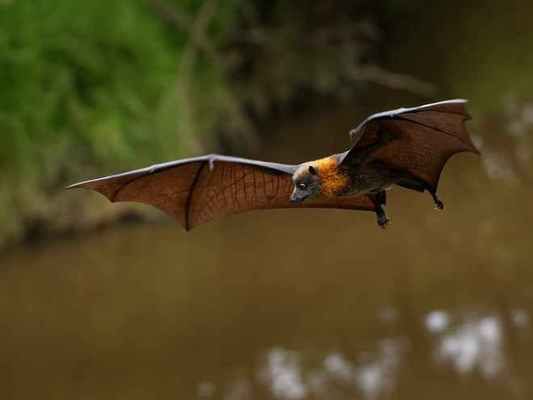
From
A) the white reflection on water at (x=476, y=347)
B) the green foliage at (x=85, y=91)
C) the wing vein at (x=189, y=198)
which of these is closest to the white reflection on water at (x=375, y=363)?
the white reflection on water at (x=476, y=347)

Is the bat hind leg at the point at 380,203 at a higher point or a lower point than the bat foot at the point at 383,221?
higher

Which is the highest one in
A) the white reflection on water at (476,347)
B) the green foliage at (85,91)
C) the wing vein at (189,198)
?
the wing vein at (189,198)

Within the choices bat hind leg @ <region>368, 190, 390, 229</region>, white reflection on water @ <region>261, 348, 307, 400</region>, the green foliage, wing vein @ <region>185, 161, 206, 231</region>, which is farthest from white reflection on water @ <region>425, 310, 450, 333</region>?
bat hind leg @ <region>368, 190, 390, 229</region>

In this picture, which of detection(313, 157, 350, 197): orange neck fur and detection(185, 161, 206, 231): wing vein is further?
detection(185, 161, 206, 231): wing vein

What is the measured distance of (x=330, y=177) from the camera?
1.33 ft

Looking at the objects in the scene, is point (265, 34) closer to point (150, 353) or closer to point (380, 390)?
point (150, 353)

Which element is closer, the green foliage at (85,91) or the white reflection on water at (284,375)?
the white reflection on water at (284,375)

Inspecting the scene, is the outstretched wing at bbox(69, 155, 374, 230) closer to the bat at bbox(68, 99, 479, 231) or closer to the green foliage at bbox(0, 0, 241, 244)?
the bat at bbox(68, 99, 479, 231)

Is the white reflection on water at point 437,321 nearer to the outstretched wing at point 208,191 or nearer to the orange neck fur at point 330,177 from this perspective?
the outstretched wing at point 208,191

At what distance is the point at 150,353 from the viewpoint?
212 centimetres

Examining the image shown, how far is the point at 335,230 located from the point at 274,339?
50cm

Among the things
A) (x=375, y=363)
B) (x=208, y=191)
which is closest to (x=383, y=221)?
(x=208, y=191)

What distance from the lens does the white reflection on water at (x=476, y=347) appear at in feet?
6.21

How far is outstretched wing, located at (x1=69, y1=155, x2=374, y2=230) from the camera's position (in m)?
0.55
